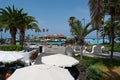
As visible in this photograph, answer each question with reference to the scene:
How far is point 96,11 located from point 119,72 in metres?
5.59

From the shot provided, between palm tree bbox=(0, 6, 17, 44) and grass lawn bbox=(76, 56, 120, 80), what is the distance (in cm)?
1954

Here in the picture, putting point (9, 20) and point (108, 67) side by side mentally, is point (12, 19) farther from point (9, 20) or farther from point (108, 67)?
point (108, 67)

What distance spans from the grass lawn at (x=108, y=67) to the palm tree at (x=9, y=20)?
19.5 meters

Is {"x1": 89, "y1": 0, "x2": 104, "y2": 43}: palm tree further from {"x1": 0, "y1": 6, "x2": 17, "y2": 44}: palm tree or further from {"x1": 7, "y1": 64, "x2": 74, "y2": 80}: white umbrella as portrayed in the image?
{"x1": 0, "y1": 6, "x2": 17, "y2": 44}: palm tree

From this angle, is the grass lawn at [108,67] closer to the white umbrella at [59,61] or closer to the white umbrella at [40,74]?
the white umbrella at [59,61]

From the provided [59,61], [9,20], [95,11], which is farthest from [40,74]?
[9,20]

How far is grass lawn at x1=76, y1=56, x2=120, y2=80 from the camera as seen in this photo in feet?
81.8

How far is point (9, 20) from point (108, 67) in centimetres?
2374

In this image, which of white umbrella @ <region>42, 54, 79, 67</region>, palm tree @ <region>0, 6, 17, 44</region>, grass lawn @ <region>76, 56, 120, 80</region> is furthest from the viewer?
palm tree @ <region>0, 6, 17, 44</region>

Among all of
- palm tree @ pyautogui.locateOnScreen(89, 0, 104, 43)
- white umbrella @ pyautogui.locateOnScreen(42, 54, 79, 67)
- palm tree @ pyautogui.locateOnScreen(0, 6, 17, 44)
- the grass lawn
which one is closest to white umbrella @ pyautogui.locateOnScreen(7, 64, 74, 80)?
white umbrella @ pyautogui.locateOnScreen(42, 54, 79, 67)

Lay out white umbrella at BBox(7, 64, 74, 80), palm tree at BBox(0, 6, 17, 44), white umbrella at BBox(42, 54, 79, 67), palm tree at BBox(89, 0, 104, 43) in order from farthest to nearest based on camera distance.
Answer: palm tree at BBox(0, 6, 17, 44), palm tree at BBox(89, 0, 104, 43), white umbrella at BBox(42, 54, 79, 67), white umbrella at BBox(7, 64, 74, 80)

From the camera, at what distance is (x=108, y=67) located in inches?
1077

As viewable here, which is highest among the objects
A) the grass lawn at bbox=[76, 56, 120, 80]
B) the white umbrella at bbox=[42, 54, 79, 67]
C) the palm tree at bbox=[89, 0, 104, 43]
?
the palm tree at bbox=[89, 0, 104, 43]

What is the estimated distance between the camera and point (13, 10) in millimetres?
48531
